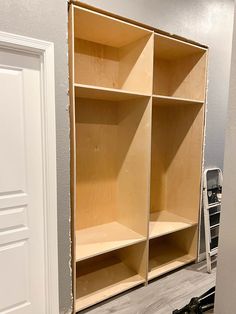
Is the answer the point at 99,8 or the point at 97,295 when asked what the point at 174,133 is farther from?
the point at 97,295

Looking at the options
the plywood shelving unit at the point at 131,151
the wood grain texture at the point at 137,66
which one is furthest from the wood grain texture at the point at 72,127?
the wood grain texture at the point at 137,66

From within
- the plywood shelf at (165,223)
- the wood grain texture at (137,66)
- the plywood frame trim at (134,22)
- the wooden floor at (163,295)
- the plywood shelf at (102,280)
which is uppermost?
the plywood frame trim at (134,22)

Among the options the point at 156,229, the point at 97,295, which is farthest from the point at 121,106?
the point at 97,295

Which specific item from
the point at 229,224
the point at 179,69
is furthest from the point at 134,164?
the point at 229,224

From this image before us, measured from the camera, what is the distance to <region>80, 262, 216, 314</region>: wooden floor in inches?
72.7

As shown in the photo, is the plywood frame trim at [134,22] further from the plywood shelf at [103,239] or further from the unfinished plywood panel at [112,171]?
the plywood shelf at [103,239]

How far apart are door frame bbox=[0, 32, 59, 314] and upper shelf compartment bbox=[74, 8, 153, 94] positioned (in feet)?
1.37

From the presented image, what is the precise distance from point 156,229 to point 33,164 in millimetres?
1327

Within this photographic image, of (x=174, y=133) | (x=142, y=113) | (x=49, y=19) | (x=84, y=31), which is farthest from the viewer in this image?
(x=174, y=133)

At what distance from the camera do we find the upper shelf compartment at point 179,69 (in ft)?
7.01

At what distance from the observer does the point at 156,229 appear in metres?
2.24

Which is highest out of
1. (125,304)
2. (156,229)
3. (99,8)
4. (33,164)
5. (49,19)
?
(99,8)

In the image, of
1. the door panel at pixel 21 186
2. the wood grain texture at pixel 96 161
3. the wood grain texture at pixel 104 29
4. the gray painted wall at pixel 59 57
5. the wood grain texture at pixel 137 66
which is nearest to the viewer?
the gray painted wall at pixel 59 57

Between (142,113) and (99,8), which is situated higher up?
(99,8)
